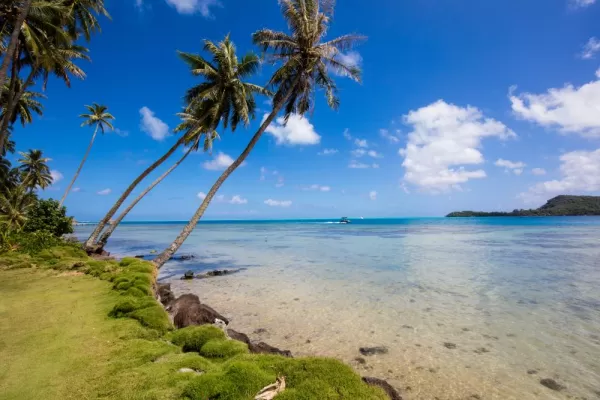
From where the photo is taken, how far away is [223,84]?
19.0 m

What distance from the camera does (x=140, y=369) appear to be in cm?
508

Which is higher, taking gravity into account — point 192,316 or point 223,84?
point 223,84

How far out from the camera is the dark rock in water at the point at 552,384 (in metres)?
6.80

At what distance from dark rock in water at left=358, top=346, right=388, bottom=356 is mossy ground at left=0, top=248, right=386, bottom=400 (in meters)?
4.09

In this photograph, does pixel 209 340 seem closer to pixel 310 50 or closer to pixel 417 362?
pixel 417 362

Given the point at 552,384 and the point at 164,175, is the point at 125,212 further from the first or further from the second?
the point at 552,384

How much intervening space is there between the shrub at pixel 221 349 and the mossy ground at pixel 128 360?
0.02 metres

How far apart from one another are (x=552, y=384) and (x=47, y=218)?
3548cm

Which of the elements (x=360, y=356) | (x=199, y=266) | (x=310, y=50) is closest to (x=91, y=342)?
(x=360, y=356)

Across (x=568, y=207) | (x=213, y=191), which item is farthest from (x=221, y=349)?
(x=568, y=207)

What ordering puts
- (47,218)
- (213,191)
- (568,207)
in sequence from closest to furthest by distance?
(213,191) → (47,218) → (568,207)

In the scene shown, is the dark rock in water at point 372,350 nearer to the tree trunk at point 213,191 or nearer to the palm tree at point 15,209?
the tree trunk at point 213,191

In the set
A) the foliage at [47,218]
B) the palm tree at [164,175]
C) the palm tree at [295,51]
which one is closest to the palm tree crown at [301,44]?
the palm tree at [295,51]

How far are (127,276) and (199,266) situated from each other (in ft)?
45.3
